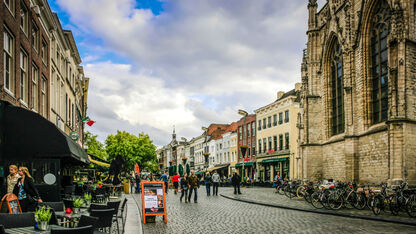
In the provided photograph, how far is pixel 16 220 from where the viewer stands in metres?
6.65

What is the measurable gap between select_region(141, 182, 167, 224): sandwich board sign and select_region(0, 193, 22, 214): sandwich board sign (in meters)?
5.77

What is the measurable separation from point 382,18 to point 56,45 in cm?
1936

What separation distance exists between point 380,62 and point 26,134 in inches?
836

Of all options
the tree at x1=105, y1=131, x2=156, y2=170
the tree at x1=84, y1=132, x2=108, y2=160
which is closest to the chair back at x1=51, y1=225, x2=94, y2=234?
the tree at x1=84, y1=132, x2=108, y2=160

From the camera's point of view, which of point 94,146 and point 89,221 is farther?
point 94,146

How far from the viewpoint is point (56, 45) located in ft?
83.8

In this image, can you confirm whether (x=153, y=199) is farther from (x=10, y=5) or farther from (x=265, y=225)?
(x=10, y=5)

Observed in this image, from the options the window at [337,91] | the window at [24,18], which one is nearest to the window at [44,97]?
the window at [24,18]

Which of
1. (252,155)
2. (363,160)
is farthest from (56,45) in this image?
(252,155)

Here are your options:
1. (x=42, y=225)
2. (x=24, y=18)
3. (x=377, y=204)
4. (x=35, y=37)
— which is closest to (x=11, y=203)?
(x=42, y=225)

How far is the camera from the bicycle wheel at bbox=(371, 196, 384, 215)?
1566 cm

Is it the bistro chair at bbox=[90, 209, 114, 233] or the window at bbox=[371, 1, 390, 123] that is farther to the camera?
the window at bbox=[371, 1, 390, 123]

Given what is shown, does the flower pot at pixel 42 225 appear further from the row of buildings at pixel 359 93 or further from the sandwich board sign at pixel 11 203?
the row of buildings at pixel 359 93

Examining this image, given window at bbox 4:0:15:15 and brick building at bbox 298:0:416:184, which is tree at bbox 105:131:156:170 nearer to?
brick building at bbox 298:0:416:184
